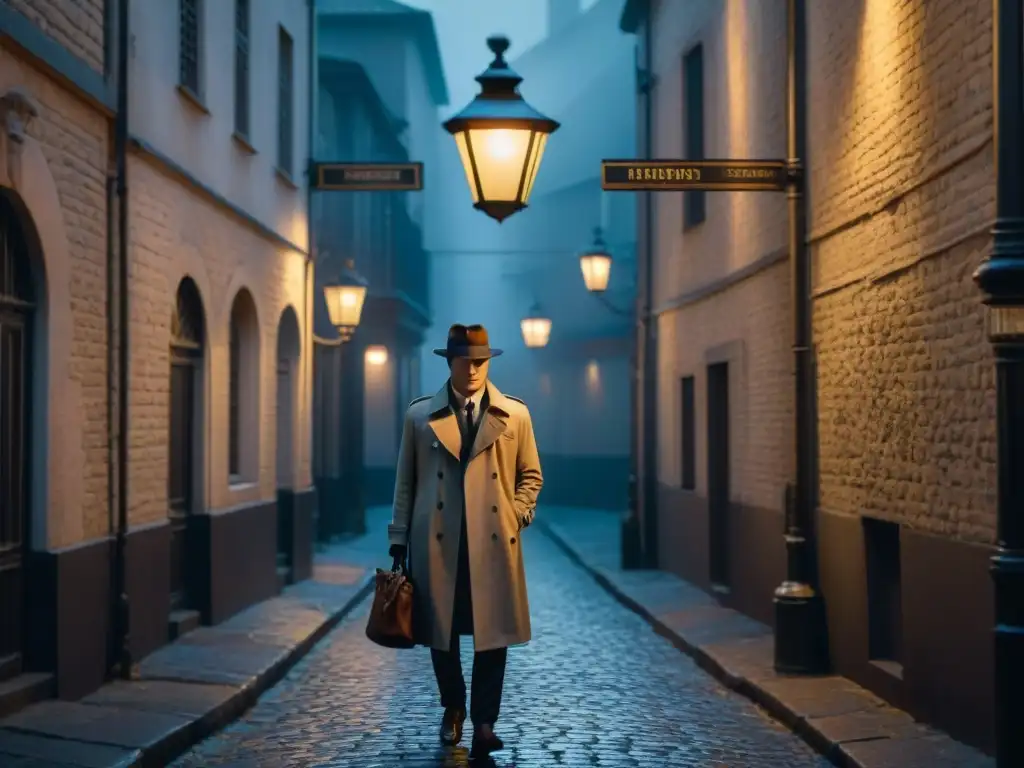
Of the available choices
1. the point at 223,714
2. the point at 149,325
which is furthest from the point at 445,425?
the point at 149,325

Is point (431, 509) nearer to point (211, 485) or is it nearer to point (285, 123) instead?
point (211, 485)

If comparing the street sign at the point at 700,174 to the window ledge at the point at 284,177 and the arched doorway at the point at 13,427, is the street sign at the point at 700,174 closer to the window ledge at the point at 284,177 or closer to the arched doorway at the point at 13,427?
the arched doorway at the point at 13,427

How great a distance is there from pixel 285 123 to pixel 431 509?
10.7 m

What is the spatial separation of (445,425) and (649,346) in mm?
12847

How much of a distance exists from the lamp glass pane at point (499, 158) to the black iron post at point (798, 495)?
2973 millimetres

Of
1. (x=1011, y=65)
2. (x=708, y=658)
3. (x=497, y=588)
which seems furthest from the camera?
(x=708, y=658)

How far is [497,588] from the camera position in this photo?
7.96 m

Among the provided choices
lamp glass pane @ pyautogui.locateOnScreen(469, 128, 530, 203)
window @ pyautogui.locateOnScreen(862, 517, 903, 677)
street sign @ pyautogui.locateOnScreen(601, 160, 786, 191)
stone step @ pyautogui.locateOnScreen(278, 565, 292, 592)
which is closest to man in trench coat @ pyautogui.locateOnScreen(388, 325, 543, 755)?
lamp glass pane @ pyautogui.locateOnScreen(469, 128, 530, 203)

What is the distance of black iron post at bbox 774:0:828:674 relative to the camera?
11055mm

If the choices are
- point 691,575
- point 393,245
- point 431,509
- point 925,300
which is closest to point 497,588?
point 431,509

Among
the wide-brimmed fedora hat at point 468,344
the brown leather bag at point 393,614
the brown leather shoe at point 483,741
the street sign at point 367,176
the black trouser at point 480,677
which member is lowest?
the brown leather shoe at point 483,741

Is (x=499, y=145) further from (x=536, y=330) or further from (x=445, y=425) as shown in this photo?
(x=536, y=330)

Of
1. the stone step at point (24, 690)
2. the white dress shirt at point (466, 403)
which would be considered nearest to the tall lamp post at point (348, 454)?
the stone step at point (24, 690)

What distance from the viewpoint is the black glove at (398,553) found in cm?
797
